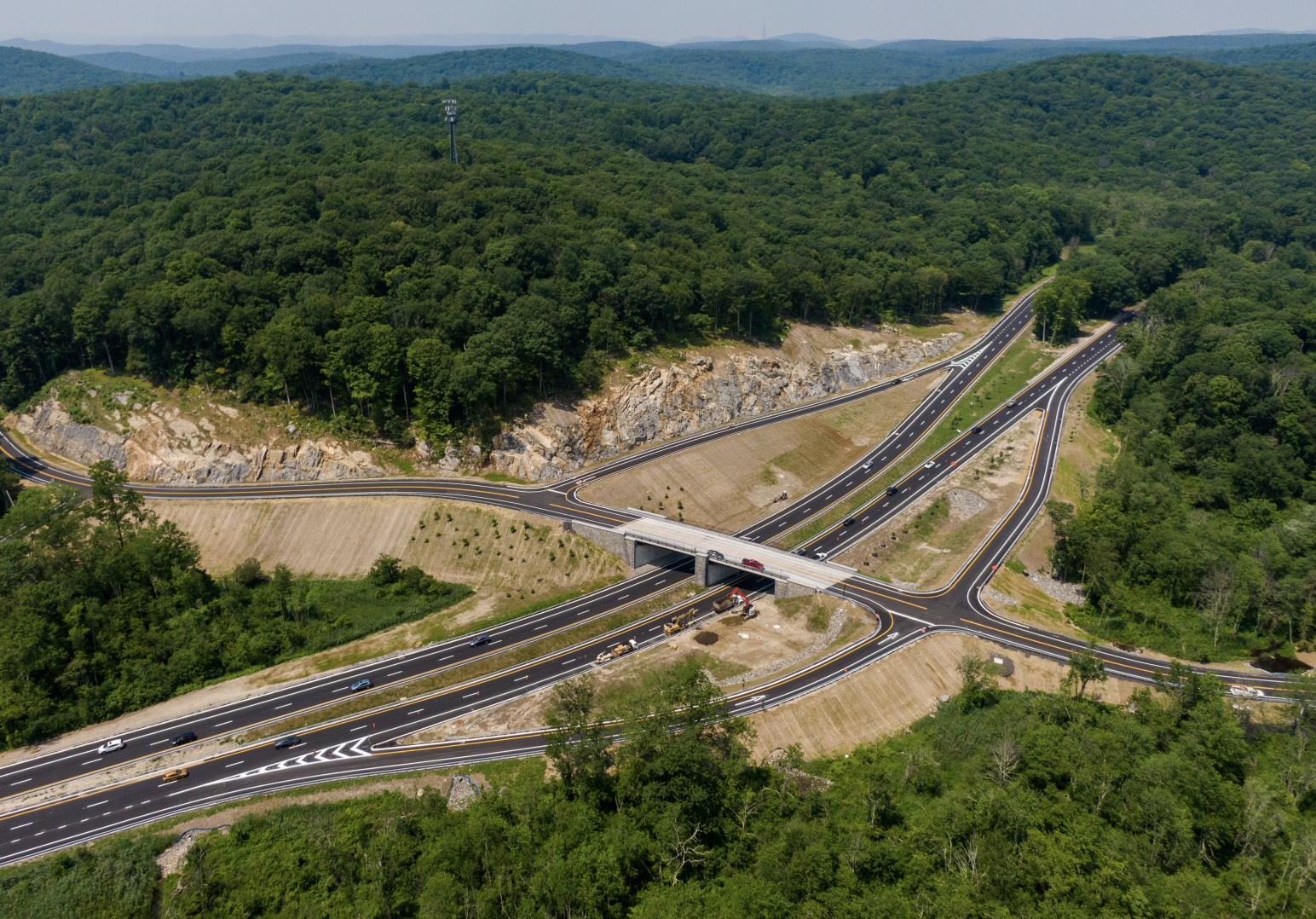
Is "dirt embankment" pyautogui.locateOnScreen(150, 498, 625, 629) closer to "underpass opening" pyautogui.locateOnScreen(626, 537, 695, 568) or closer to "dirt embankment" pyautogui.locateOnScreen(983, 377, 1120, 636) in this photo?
"underpass opening" pyautogui.locateOnScreen(626, 537, 695, 568)

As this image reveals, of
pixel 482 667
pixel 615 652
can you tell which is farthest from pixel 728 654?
pixel 482 667

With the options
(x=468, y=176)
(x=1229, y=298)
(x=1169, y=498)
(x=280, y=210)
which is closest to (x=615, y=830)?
(x=1169, y=498)

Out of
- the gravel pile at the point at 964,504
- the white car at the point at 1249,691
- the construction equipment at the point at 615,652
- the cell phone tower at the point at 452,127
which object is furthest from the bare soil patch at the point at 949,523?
the cell phone tower at the point at 452,127

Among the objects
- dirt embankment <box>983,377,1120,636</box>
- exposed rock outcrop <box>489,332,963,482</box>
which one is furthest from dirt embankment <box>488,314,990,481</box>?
dirt embankment <box>983,377,1120,636</box>

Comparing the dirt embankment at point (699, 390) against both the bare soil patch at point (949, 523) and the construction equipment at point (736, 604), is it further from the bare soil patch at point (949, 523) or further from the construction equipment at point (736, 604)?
the construction equipment at point (736, 604)

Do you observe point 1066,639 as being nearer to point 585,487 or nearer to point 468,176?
point 585,487

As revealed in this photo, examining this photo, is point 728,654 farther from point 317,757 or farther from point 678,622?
point 317,757
